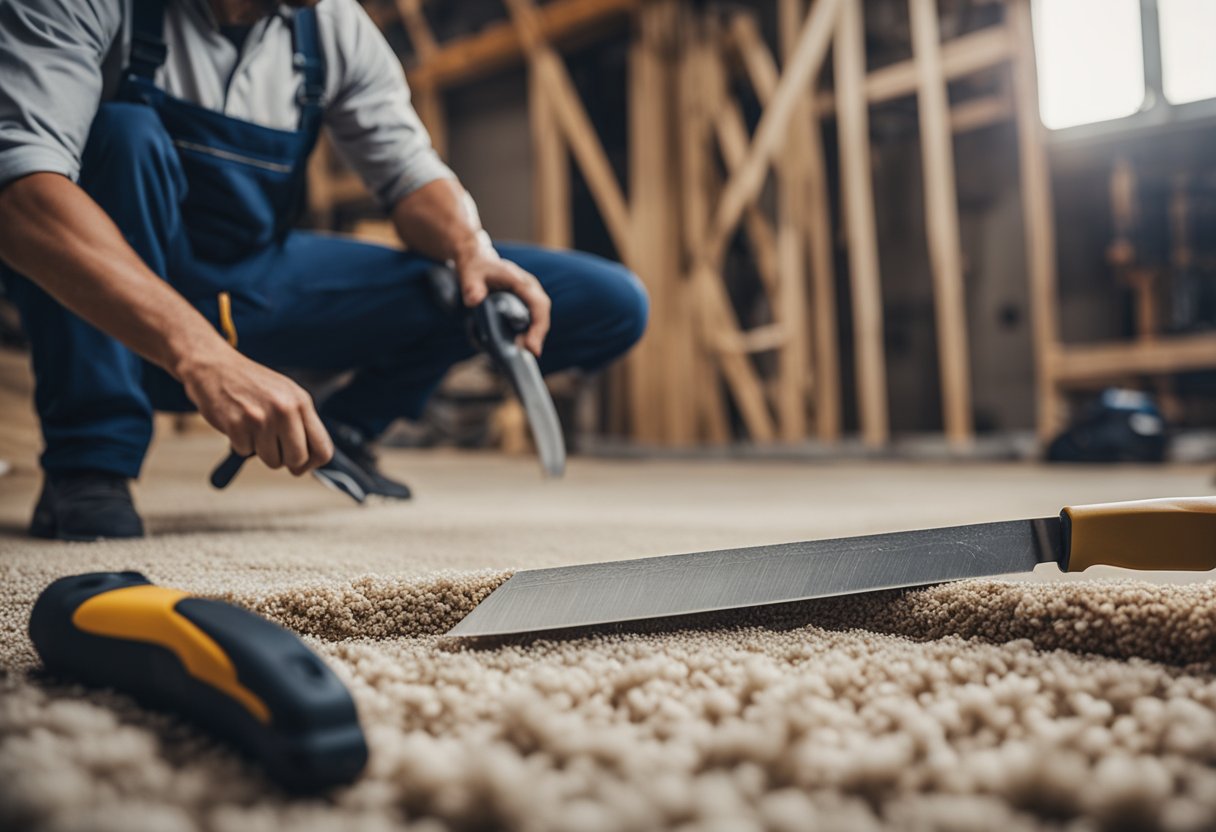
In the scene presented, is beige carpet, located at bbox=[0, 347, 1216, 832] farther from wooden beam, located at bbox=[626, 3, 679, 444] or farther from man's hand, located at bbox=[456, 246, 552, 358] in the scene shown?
wooden beam, located at bbox=[626, 3, 679, 444]

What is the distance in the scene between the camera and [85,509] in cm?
88

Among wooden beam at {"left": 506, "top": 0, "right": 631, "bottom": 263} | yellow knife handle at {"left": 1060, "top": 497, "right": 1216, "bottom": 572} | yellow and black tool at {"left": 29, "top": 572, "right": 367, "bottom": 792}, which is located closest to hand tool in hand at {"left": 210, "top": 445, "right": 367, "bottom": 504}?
yellow and black tool at {"left": 29, "top": 572, "right": 367, "bottom": 792}

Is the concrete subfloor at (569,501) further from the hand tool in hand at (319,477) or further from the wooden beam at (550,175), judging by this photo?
the wooden beam at (550,175)

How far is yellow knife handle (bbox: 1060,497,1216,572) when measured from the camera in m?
0.47

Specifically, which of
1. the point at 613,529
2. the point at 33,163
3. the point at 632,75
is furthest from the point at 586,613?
the point at 632,75

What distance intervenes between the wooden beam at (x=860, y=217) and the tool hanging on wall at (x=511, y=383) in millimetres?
2243

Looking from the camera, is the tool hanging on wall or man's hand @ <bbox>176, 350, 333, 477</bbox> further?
the tool hanging on wall

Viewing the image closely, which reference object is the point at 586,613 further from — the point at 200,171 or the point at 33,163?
the point at 200,171

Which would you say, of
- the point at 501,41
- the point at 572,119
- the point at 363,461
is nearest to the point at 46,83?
the point at 363,461

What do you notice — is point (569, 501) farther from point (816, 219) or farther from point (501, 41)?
point (501, 41)

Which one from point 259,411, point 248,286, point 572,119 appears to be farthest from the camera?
point 572,119

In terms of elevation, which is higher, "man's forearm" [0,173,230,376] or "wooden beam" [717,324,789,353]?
"man's forearm" [0,173,230,376]

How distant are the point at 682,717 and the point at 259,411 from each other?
1.42 feet

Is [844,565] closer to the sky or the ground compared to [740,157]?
closer to the ground
